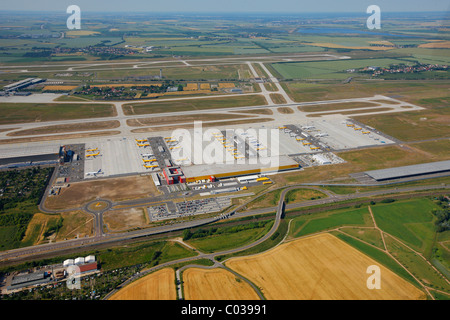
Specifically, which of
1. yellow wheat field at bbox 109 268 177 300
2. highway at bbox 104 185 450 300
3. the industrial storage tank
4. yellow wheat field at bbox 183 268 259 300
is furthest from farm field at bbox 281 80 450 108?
the industrial storage tank

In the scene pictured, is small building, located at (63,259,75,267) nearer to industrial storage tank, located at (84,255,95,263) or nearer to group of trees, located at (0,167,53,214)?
industrial storage tank, located at (84,255,95,263)

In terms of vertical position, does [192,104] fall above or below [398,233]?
above

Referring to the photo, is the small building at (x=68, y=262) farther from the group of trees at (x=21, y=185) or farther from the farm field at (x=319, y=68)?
the farm field at (x=319, y=68)
